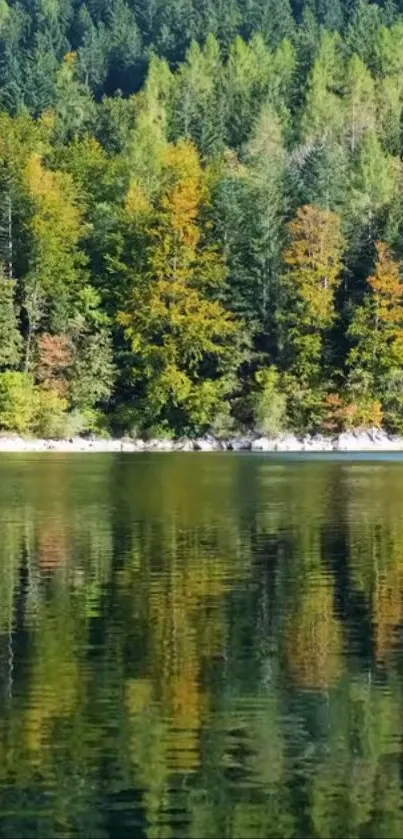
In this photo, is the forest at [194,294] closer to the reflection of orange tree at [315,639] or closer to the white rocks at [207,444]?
the white rocks at [207,444]

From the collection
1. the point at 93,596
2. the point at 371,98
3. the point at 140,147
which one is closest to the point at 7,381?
the point at 140,147

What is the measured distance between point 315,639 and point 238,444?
6023 centimetres

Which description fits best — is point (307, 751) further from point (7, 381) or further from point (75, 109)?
point (75, 109)

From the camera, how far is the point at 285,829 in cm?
1135

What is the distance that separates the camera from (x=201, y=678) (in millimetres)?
16359

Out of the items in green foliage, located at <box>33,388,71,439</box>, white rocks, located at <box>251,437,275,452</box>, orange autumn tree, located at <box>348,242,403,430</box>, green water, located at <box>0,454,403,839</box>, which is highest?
orange autumn tree, located at <box>348,242,403,430</box>

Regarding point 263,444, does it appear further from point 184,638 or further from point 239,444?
point 184,638

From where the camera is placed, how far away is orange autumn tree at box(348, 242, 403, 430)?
79.9 metres

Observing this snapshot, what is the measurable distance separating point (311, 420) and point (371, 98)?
6085 cm

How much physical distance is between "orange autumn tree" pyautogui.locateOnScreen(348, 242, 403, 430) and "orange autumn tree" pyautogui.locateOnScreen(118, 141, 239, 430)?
7297 mm

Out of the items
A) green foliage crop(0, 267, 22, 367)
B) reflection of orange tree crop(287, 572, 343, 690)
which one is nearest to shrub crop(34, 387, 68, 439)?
green foliage crop(0, 267, 22, 367)

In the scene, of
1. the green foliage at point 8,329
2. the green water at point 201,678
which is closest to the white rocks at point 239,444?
the green foliage at point 8,329

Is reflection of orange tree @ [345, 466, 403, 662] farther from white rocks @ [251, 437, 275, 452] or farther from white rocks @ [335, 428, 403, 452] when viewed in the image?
white rocks @ [335, 428, 403, 452]

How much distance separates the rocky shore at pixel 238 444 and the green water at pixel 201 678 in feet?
142
